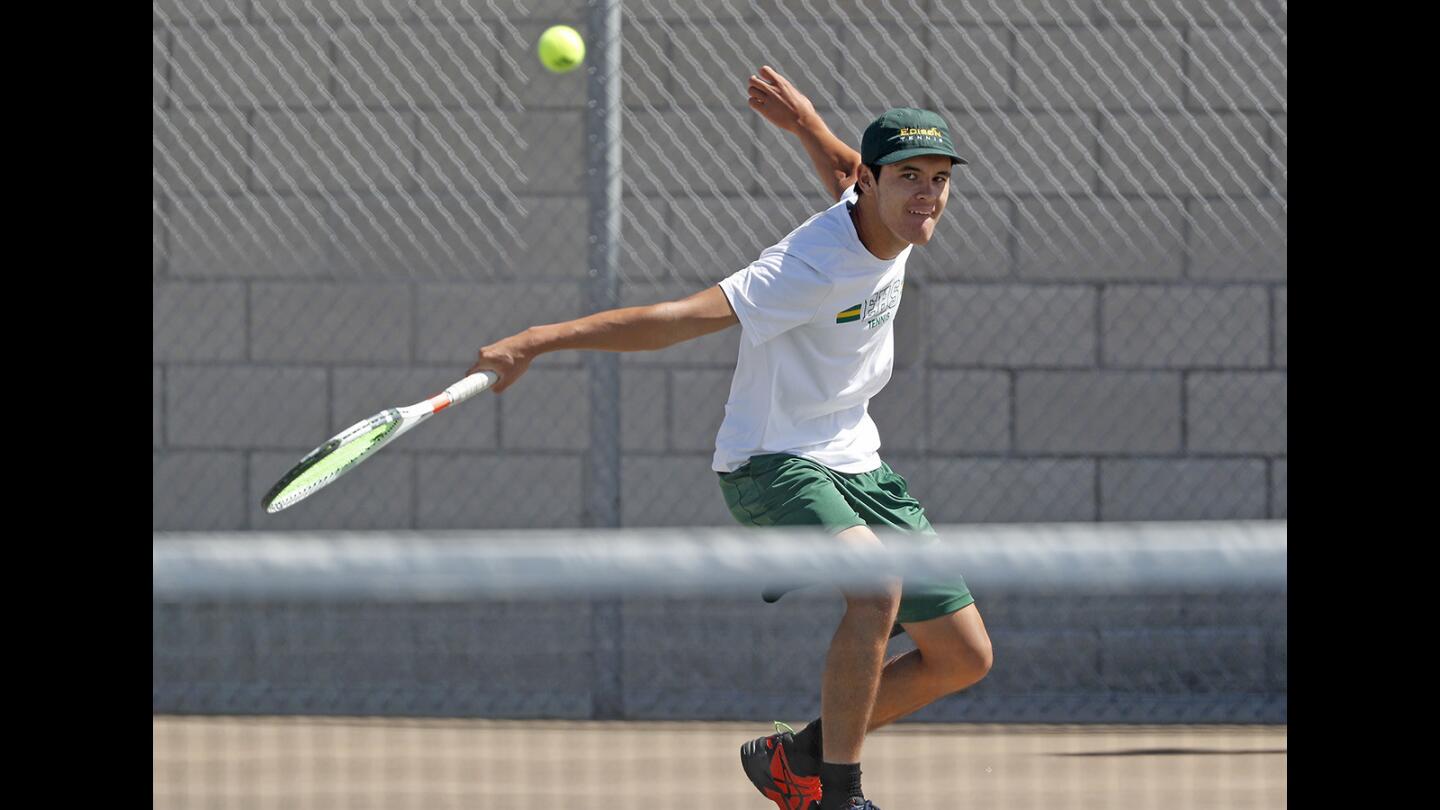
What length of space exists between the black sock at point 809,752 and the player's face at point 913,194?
1.06 meters

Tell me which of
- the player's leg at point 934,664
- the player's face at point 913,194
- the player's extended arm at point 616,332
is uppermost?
the player's face at point 913,194

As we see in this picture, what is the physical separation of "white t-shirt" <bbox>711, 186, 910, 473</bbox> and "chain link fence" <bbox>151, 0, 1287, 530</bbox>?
1501 mm

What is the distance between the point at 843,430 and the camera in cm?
385

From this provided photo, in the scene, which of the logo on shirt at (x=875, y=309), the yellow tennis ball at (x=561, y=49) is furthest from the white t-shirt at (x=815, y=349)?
the yellow tennis ball at (x=561, y=49)

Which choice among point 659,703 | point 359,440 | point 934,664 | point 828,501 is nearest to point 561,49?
point 828,501

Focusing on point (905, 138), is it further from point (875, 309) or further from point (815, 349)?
point (815, 349)

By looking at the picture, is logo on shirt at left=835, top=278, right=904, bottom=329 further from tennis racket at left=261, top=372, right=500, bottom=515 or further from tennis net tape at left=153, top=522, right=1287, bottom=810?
tennis racket at left=261, top=372, right=500, bottom=515

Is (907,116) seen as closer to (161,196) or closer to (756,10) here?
(756,10)

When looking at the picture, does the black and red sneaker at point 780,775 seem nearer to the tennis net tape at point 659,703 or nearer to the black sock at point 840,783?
the black sock at point 840,783

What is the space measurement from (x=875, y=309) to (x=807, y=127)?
0.72 m

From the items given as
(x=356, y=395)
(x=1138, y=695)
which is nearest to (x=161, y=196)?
(x=356, y=395)

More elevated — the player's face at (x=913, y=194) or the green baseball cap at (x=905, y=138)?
the green baseball cap at (x=905, y=138)

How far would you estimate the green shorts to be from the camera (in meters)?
3.61

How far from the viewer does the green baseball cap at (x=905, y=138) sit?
365 cm
